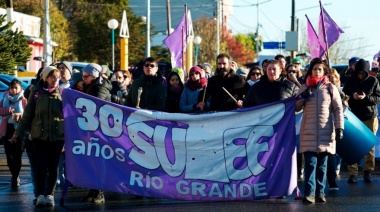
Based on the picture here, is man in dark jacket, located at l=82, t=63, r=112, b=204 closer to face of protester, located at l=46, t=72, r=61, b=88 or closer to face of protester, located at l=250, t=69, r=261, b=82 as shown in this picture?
face of protester, located at l=46, t=72, r=61, b=88

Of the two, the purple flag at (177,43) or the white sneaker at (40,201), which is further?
the purple flag at (177,43)

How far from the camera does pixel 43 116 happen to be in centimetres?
1106

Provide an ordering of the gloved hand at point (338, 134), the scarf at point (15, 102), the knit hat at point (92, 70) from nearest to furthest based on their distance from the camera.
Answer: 1. the gloved hand at point (338, 134)
2. the knit hat at point (92, 70)
3. the scarf at point (15, 102)

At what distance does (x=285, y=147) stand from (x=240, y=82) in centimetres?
188

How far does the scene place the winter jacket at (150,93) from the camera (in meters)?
12.2

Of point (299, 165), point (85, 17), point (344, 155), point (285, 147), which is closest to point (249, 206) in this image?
point (285, 147)

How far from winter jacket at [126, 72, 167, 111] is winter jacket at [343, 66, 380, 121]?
10.5 feet

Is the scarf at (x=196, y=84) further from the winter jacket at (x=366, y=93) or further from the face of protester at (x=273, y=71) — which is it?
the winter jacket at (x=366, y=93)

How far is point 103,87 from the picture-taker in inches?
457

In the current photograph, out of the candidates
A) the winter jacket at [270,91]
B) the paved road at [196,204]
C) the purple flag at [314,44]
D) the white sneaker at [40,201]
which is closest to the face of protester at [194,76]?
the winter jacket at [270,91]

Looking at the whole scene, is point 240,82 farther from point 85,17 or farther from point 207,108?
point 85,17

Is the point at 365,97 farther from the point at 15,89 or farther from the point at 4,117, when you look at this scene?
the point at 4,117

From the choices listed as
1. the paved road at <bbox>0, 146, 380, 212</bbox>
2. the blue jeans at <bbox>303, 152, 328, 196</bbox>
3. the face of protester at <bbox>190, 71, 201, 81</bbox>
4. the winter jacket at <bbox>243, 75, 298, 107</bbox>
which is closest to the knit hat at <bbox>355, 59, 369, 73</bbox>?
the paved road at <bbox>0, 146, 380, 212</bbox>

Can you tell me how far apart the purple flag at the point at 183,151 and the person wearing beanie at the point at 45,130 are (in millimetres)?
135
